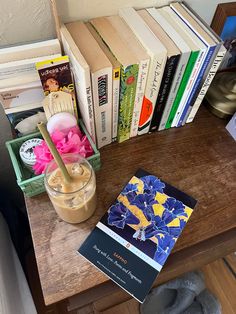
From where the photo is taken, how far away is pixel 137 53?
1.79ft

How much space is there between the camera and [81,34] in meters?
0.57

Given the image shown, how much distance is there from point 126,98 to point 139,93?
0.10ft

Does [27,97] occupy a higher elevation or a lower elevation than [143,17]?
lower

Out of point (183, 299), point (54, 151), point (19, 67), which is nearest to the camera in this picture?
Answer: point (54, 151)

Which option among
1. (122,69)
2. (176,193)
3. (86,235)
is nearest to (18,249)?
(86,235)

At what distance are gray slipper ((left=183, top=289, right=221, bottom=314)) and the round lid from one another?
0.85 meters

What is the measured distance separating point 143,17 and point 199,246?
20.2 inches

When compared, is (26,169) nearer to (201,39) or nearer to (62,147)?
(62,147)

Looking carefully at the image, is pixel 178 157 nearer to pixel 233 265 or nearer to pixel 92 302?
pixel 92 302

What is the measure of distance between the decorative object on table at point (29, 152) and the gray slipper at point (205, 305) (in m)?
0.84

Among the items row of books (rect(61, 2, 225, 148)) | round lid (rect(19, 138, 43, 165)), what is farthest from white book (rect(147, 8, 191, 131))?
round lid (rect(19, 138, 43, 165))

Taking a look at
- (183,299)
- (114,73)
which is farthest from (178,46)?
(183,299)

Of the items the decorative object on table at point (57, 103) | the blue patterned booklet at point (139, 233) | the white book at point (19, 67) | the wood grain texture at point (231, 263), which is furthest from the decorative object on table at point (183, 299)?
the white book at point (19, 67)

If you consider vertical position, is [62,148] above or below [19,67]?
below
